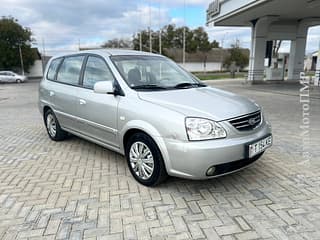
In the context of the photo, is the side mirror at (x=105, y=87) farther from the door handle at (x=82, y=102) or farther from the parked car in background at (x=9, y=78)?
the parked car in background at (x=9, y=78)

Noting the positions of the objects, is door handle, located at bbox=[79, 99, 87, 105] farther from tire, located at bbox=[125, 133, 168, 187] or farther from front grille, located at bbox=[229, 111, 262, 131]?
front grille, located at bbox=[229, 111, 262, 131]

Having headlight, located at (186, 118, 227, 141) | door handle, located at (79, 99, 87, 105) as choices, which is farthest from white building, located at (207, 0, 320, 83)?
headlight, located at (186, 118, 227, 141)

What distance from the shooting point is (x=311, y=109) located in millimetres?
8727

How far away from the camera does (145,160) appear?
3.25 metres

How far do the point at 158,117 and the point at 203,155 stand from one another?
642mm

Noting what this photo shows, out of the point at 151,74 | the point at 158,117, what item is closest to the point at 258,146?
the point at 158,117

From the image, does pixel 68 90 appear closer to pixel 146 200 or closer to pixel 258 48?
pixel 146 200

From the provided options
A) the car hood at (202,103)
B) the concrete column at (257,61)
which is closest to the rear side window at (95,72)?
the car hood at (202,103)

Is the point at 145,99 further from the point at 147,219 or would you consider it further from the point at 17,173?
the point at 17,173

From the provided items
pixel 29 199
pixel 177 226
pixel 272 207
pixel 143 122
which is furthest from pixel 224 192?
pixel 29 199

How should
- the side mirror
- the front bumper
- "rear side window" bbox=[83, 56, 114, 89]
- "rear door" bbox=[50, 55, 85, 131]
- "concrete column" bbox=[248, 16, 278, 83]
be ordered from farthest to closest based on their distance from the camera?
"concrete column" bbox=[248, 16, 278, 83]
"rear door" bbox=[50, 55, 85, 131]
"rear side window" bbox=[83, 56, 114, 89]
the side mirror
the front bumper

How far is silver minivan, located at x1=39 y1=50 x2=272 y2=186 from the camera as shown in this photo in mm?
2793

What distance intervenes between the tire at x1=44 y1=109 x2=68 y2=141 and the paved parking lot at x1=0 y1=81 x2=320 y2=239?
2.07ft

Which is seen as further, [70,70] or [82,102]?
[70,70]
